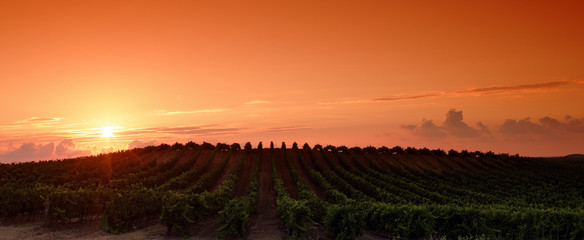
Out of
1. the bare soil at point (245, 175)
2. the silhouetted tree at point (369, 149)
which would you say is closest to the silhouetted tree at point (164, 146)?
the bare soil at point (245, 175)

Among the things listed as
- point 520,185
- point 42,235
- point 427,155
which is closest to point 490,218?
point 42,235

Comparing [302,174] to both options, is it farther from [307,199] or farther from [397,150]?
[307,199]

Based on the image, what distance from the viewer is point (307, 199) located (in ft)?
130

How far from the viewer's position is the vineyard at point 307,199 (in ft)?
98.5

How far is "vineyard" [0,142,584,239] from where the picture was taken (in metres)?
30.0

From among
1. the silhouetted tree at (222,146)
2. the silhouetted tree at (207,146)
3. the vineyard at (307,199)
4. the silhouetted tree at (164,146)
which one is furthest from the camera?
the silhouetted tree at (164,146)

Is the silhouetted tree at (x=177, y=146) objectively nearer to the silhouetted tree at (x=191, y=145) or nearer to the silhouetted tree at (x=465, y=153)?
the silhouetted tree at (x=191, y=145)

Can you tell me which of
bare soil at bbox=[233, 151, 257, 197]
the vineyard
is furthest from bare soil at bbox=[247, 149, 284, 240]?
bare soil at bbox=[233, 151, 257, 197]

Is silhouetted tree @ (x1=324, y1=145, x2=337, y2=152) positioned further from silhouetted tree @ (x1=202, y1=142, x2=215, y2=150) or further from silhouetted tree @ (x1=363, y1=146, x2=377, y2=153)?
silhouetted tree @ (x1=202, y1=142, x2=215, y2=150)

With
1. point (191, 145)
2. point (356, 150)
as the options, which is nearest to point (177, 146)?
point (191, 145)

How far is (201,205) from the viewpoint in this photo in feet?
116

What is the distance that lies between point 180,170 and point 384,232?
1729 inches

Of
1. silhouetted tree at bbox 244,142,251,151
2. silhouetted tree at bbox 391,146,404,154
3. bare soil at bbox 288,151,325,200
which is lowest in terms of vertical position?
bare soil at bbox 288,151,325,200

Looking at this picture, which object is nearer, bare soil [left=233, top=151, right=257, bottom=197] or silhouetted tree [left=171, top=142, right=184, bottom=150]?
bare soil [left=233, top=151, right=257, bottom=197]
